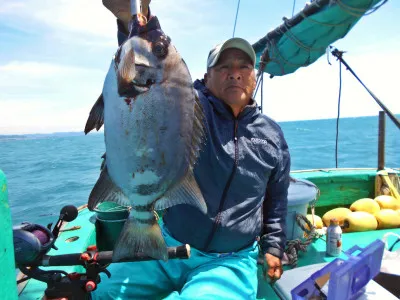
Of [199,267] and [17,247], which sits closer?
[17,247]

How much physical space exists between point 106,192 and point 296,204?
260 centimetres

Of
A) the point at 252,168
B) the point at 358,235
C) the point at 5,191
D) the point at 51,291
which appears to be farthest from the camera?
the point at 358,235

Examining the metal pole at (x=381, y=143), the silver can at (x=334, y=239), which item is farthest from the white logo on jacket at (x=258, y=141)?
the metal pole at (x=381, y=143)

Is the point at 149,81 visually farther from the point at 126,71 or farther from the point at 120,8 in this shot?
the point at 120,8

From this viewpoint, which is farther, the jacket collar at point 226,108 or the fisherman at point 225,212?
the jacket collar at point 226,108

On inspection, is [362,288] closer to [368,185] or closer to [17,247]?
[17,247]

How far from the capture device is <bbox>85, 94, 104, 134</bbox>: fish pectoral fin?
1.49 metres

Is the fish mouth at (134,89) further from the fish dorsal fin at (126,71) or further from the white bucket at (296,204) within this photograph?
the white bucket at (296,204)

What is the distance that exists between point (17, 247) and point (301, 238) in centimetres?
313

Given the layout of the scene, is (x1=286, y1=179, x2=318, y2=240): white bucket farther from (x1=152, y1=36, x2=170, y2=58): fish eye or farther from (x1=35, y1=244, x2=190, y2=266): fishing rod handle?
(x1=152, y1=36, x2=170, y2=58): fish eye

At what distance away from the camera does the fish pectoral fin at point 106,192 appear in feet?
5.06

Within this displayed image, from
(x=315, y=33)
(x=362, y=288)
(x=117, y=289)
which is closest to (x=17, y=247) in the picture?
(x=117, y=289)

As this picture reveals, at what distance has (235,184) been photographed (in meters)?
2.39

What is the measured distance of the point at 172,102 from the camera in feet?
4.85
